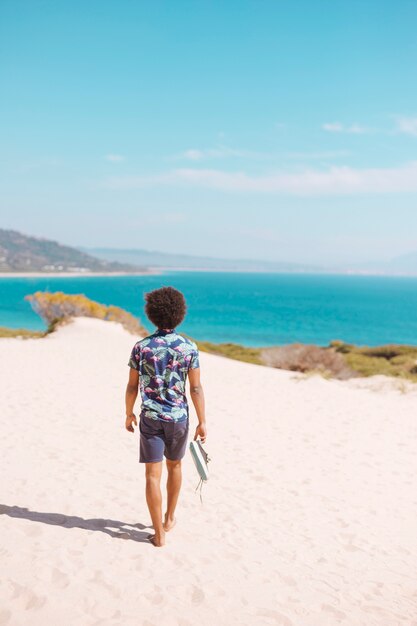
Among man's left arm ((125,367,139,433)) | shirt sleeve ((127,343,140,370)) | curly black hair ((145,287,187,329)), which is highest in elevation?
curly black hair ((145,287,187,329))

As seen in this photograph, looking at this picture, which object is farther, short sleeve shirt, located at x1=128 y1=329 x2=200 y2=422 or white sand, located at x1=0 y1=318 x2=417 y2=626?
short sleeve shirt, located at x1=128 y1=329 x2=200 y2=422

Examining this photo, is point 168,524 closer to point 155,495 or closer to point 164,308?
point 155,495

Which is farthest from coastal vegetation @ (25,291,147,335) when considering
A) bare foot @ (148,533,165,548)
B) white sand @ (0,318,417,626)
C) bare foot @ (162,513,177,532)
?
bare foot @ (148,533,165,548)

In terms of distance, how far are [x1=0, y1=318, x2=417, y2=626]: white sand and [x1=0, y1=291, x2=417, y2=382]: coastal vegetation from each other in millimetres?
7165

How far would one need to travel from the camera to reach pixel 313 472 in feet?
23.3

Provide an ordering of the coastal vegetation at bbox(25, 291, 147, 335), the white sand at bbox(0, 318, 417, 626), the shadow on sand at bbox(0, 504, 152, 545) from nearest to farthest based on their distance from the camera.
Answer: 1. the white sand at bbox(0, 318, 417, 626)
2. the shadow on sand at bbox(0, 504, 152, 545)
3. the coastal vegetation at bbox(25, 291, 147, 335)

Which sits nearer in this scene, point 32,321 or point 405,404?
point 405,404

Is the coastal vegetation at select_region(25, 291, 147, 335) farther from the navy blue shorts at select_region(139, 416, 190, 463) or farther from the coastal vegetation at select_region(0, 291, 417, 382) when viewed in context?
the navy blue shorts at select_region(139, 416, 190, 463)

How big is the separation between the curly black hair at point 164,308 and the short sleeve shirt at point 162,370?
0.36 feet

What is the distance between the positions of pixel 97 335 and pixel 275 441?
11324 millimetres

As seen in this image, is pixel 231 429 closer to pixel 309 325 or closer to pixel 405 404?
pixel 405 404

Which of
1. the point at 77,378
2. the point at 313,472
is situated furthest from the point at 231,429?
the point at 77,378

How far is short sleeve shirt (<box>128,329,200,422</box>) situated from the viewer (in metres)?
4.02

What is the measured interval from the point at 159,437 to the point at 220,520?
162 centimetres
